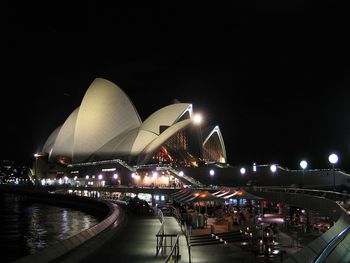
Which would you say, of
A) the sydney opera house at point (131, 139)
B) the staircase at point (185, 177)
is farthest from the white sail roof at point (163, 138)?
the staircase at point (185, 177)

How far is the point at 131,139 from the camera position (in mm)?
75250

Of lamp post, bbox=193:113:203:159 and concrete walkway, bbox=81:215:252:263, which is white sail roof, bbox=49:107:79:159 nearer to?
lamp post, bbox=193:113:203:159

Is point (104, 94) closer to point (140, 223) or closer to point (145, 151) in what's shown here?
point (145, 151)

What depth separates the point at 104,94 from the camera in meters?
74.1

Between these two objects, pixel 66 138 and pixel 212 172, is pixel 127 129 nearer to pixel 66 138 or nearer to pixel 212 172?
pixel 212 172

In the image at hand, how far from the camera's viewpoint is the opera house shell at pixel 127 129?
238 ft

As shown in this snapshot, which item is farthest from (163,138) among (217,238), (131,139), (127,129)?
(217,238)

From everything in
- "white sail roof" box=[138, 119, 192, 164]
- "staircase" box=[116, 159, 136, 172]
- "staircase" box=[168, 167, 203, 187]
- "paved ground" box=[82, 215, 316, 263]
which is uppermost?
"white sail roof" box=[138, 119, 192, 164]

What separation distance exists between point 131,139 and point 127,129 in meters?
1.93

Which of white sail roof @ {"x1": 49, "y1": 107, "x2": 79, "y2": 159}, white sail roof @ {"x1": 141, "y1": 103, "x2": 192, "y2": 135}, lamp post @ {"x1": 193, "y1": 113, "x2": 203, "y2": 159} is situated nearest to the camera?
lamp post @ {"x1": 193, "y1": 113, "x2": 203, "y2": 159}

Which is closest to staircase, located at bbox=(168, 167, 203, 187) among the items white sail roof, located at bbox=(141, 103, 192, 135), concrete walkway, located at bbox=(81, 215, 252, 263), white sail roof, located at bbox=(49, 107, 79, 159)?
white sail roof, located at bbox=(141, 103, 192, 135)

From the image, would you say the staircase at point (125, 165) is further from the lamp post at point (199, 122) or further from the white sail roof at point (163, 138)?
the lamp post at point (199, 122)

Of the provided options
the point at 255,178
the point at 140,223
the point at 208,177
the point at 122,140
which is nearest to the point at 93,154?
the point at 122,140

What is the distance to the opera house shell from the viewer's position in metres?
72.6
